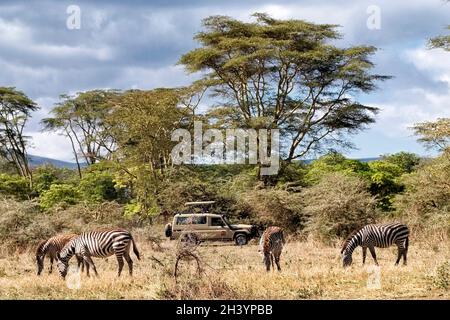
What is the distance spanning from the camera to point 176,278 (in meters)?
11.4

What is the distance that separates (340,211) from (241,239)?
3.63 m

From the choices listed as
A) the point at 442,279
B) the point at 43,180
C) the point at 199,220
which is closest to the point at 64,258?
the point at 442,279

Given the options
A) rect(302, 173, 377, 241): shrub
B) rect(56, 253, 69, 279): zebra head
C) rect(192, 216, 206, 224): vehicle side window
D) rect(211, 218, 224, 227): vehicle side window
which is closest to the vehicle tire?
rect(192, 216, 206, 224): vehicle side window

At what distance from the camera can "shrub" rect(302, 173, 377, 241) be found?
23078 mm

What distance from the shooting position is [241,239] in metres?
23.9

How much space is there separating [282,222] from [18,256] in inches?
410

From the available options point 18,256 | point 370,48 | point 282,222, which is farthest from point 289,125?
point 18,256

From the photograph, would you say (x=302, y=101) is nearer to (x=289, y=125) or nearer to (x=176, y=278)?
(x=289, y=125)

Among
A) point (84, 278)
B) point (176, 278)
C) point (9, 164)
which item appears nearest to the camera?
point (176, 278)

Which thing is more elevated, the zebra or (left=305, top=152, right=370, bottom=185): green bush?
(left=305, top=152, right=370, bottom=185): green bush

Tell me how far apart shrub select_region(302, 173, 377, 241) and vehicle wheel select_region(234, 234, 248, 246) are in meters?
2.25

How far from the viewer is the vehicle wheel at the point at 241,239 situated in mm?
23781

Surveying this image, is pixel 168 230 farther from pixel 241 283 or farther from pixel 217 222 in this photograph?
pixel 241 283

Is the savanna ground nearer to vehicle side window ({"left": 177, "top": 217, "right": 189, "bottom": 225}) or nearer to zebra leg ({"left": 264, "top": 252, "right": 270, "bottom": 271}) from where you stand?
zebra leg ({"left": 264, "top": 252, "right": 270, "bottom": 271})
